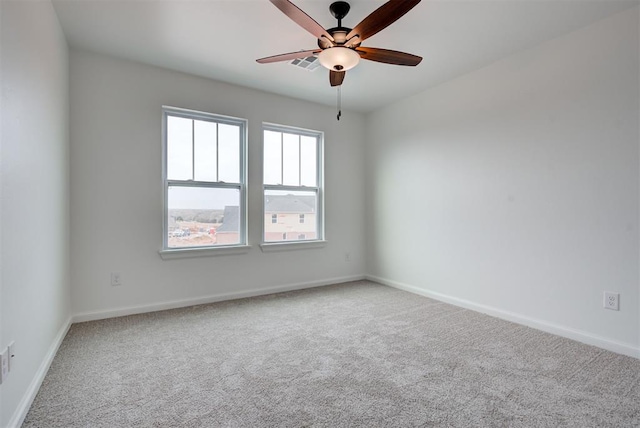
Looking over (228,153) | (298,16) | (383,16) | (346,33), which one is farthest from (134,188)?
(383,16)

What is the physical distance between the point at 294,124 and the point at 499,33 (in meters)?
2.44

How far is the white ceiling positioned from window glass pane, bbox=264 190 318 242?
57.7 inches

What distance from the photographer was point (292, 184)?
14.3 feet

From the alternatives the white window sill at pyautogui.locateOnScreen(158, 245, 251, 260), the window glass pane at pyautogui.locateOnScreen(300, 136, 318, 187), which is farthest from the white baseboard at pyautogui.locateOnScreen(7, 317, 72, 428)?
the window glass pane at pyautogui.locateOnScreen(300, 136, 318, 187)

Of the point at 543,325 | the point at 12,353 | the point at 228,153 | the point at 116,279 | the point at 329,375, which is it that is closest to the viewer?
the point at 12,353

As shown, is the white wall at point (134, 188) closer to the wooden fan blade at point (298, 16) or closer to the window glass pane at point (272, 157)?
the window glass pane at point (272, 157)

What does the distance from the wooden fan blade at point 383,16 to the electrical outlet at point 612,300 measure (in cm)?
256

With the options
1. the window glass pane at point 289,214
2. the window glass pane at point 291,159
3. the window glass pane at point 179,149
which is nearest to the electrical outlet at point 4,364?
the window glass pane at point 179,149

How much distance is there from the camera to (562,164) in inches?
109

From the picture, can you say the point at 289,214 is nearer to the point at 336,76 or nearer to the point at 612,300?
the point at 336,76

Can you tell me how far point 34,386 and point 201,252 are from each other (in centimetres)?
187

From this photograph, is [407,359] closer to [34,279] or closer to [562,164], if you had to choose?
[562,164]

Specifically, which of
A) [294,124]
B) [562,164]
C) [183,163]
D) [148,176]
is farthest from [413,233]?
[148,176]

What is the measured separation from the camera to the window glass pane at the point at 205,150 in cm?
367
